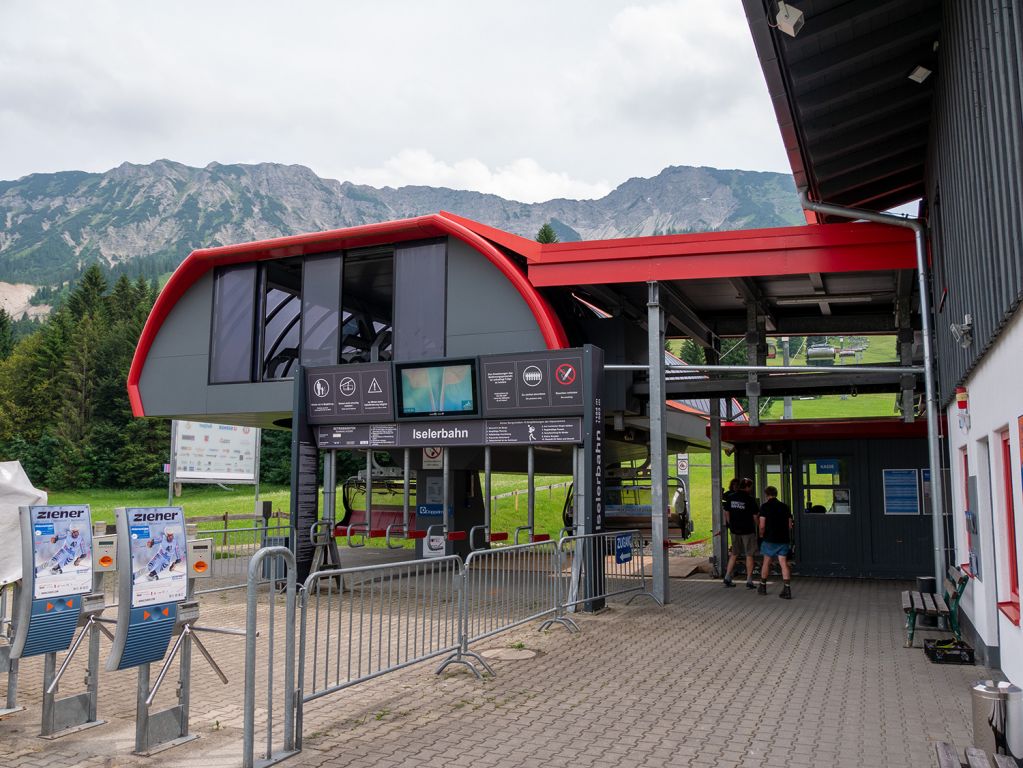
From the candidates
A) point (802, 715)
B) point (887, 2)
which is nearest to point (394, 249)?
point (887, 2)

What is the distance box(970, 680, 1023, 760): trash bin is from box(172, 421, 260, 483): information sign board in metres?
24.2

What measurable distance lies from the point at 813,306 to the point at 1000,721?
1410 centimetres

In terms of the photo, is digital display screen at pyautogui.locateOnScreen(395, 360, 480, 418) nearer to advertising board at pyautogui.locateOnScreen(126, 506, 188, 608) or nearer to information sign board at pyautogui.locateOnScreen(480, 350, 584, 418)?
information sign board at pyautogui.locateOnScreen(480, 350, 584, 418)

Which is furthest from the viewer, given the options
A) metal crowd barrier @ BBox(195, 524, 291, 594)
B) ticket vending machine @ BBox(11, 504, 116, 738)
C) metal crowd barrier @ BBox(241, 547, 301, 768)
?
metal crowd barrier @ BBox(195, 524, 291, 594)

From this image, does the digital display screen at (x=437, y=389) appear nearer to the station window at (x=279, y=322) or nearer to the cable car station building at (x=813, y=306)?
the cable car station building at (x=813, y=306)

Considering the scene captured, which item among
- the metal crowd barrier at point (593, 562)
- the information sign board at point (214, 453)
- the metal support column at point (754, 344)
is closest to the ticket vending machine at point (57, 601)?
the metal crowd barrier at point (593, 562)

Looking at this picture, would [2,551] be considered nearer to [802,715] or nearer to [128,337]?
[802,715]

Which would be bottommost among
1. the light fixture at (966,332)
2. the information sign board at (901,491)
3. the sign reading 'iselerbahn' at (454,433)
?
the information sign board at (901,491)

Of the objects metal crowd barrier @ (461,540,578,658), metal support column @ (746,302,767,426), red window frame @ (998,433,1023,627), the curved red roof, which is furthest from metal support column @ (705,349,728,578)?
red window frame @ (998,433,1023,627)

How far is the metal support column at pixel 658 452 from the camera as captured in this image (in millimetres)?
12633

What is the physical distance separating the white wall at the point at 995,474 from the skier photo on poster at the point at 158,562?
5734 millimetres

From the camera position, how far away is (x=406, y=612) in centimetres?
748

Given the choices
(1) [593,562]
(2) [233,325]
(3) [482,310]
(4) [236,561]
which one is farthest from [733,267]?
(4) [236,561]

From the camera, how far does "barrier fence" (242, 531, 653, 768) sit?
18.4 feet
